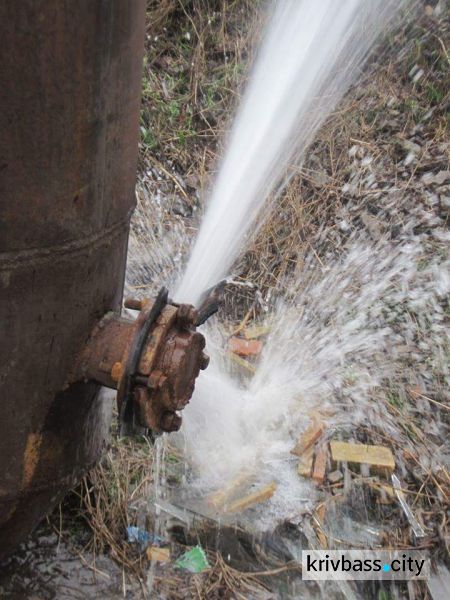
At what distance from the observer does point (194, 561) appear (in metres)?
2.19

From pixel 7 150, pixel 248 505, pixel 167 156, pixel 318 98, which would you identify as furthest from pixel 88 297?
pixel 318 98

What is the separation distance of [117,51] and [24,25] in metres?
0.22

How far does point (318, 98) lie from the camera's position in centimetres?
433

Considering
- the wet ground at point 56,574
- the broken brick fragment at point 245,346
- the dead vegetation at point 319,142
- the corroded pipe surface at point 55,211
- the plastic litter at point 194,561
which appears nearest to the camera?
the corroded pipe surface at point 55,211

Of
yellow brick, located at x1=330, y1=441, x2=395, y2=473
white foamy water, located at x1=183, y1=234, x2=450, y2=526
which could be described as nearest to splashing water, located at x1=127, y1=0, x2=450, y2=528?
white foamy water, located at x1=183, y1=234, x2=450, y2=526

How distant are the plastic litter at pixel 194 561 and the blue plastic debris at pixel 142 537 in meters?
0.11

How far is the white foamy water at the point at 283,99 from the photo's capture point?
394cm

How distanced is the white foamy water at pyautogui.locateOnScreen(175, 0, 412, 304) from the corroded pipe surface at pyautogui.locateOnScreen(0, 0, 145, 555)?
2.25 metres

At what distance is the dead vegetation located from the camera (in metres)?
3.72

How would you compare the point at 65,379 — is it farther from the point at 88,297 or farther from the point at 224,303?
the point at 224,303

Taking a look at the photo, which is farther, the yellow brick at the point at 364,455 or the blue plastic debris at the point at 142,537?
the yellow brick at the point at 364,455

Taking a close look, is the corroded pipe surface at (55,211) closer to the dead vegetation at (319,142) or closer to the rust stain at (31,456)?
the rust stain at (31,456)

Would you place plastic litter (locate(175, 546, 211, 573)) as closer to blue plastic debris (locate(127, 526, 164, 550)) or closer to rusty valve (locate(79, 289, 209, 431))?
blue plastic debris (locate(127, 526, 164, 550))

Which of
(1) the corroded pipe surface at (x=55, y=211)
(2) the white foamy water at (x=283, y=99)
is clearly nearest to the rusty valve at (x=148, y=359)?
(1) the corroded pipe surface at (x=55, y=211)
